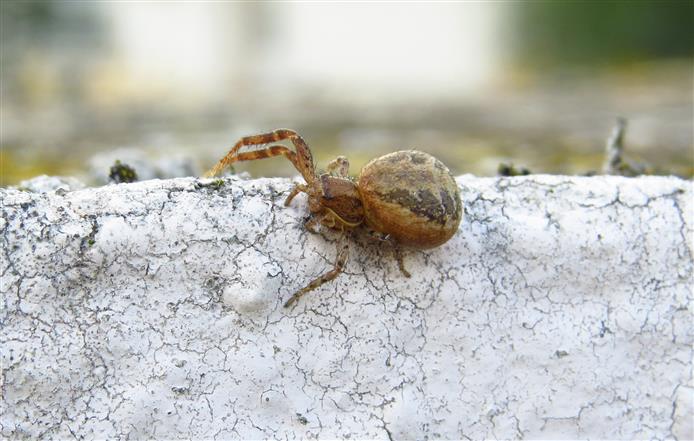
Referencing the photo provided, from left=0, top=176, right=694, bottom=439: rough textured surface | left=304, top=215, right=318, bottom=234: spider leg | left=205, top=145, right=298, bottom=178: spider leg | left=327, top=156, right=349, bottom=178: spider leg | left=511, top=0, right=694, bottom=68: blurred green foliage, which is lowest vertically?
left=511, top=0, right=694, bottom=68: blurred green foliage

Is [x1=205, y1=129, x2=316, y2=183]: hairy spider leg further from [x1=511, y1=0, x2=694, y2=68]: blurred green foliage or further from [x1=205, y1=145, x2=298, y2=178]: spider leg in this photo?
[x1=511, y1=0, x2=694, y2=68]: blurred green foliage

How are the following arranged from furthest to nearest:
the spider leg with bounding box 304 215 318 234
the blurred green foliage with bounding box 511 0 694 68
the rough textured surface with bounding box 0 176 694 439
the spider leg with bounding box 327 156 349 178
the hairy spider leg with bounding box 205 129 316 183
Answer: the blurred green foliage with bounding box 511 0 694 68, the spider leg with bounding box 327 156 349 178, the hairy spider leg with bounding box 205 129 316 183, the spider leg with bounding box 304 215 318 234, the rough textured surface with bounding box 0 176 694 439

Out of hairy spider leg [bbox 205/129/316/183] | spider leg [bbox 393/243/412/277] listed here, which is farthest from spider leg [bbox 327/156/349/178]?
spider leg [bbox 393/243/412/277]

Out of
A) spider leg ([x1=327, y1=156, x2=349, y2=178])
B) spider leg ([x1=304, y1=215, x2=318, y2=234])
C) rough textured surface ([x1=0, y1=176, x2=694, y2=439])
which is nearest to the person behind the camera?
rough textured surface ([x1=0, y1=176, x2=694, y2=439])

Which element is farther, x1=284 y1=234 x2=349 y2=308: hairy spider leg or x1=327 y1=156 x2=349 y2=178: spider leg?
x1=327 y1=156 x2=349 y2=178: spider leg

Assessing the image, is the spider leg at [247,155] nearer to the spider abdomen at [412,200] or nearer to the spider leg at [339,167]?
the spider leg at [339,167]

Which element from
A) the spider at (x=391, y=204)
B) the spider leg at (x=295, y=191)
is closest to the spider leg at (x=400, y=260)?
the spider at (x=391, y=204)
